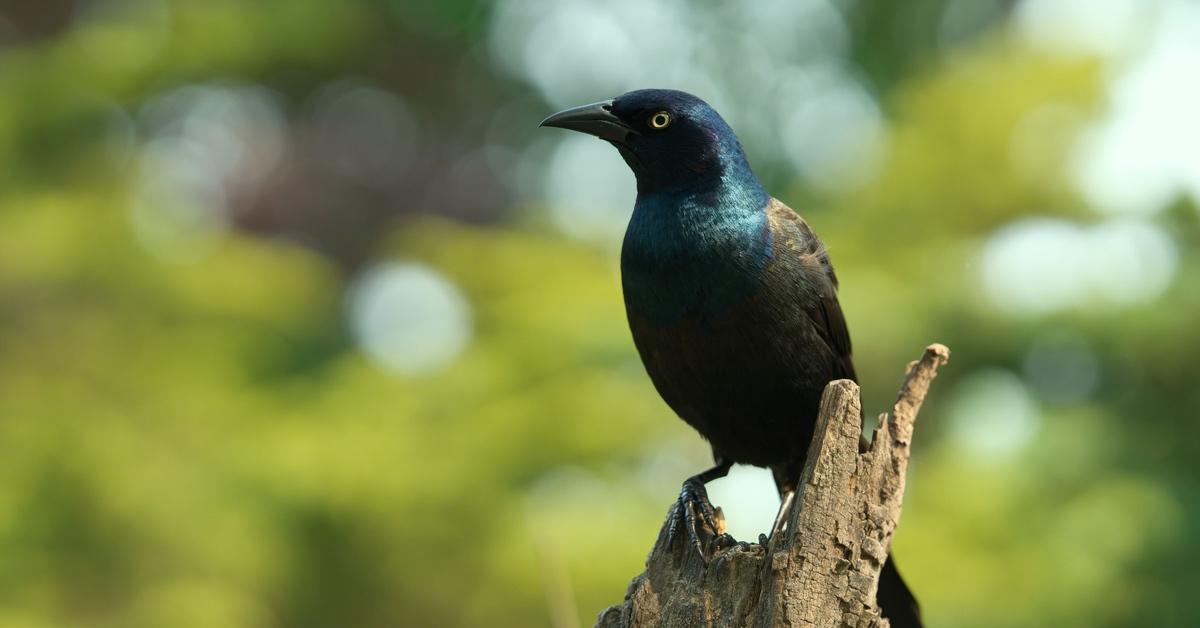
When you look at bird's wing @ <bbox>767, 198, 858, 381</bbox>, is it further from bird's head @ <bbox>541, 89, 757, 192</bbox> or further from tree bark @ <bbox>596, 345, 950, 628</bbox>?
tree bark @ <bbox>596, 345, 950, 628</bbox>

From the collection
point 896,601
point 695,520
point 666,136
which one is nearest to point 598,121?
point 666,136

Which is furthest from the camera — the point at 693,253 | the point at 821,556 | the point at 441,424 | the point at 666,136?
the point at 441,424

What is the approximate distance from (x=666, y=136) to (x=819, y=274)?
23.1 inches

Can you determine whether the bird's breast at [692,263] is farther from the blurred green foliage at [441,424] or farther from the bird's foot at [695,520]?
the blurred green foliage at [441,424]

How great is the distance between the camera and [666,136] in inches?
147

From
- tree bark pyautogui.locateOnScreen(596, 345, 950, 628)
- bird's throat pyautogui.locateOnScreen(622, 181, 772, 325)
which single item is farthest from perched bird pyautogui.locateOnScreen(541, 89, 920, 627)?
tree bark pyautogui.locateOnScreen(596, 345, 950, 628)

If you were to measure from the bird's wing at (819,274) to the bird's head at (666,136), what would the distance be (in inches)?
6.3

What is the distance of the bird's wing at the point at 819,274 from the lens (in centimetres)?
360

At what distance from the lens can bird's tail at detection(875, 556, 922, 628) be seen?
3768 millimetres

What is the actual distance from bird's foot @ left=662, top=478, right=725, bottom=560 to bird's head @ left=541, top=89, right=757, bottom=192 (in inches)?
33.3

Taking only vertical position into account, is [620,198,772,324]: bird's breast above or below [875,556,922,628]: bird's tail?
above

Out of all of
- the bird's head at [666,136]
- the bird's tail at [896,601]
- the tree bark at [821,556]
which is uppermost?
the bird's head at [666,136]

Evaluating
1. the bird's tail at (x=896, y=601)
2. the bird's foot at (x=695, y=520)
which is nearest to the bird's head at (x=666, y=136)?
the bird's foot at (x=695, y=520)

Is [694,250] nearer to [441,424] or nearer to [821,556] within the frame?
[821,556]
